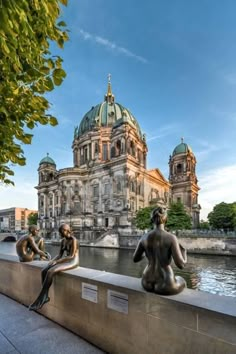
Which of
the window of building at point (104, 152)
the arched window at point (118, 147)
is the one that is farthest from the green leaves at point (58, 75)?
the window of building at point (104, 152)

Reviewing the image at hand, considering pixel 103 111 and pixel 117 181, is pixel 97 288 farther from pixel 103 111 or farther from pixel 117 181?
pixel 103 111

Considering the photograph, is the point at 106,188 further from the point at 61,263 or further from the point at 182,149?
the point at 61,263

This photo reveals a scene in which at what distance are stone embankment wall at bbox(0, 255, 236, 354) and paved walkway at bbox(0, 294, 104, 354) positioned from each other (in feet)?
0.43

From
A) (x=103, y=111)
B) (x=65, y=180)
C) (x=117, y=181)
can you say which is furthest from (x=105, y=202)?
(x=103, y=111)

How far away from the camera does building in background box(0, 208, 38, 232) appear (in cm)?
11227

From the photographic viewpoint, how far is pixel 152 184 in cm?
6078

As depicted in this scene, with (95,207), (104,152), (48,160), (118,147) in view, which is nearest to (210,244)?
(95,207)

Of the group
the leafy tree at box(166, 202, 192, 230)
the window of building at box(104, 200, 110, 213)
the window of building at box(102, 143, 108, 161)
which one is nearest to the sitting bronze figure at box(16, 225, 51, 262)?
the leafy tree at box(166, 202, 192, 230)

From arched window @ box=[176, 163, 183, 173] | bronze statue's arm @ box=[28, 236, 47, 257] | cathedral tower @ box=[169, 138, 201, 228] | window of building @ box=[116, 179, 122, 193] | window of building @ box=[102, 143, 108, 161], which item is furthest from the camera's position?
arched window @ box=[176, 163, 183, 173]

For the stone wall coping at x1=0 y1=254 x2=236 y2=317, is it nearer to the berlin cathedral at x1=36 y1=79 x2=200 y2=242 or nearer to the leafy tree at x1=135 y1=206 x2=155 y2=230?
the leafy tree at x1=135 y1=206 x2=155 y2=230

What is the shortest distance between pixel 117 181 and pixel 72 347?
47474mm

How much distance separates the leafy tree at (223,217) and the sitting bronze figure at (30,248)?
175 feet

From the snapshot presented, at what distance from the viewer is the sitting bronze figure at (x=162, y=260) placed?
9.04 ft

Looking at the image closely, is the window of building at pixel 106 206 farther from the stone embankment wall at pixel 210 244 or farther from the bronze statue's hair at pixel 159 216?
the bronze statue's hair at pixel 159 216
